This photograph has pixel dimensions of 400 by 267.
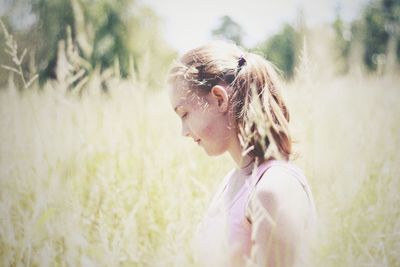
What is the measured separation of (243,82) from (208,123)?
0.43 ft

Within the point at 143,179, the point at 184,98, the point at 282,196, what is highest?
the point at 184,98

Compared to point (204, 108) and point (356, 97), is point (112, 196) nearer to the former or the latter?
point (204, 108)

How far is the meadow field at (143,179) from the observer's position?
0.96 metres

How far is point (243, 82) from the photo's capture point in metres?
0.92

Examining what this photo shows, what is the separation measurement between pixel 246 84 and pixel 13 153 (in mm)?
1011

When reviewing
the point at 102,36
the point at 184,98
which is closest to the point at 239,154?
the point at 184,98

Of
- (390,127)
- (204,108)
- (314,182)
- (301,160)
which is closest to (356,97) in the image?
(390,127)

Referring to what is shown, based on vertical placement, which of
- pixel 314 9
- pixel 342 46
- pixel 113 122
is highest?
pixel 314 9

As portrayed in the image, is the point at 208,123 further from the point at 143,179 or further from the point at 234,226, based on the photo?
the point at 143,179

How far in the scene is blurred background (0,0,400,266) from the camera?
982 millimetres

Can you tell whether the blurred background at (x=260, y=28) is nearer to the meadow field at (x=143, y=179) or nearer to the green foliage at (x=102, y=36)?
the green foliage at (x=102, y=36)

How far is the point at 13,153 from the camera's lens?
4.83 ft

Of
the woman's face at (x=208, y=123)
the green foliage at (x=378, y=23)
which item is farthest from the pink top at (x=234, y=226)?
the green foliage at (x=378, y=23)

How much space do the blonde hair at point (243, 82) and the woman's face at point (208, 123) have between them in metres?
0.02
